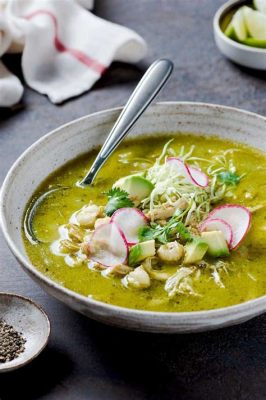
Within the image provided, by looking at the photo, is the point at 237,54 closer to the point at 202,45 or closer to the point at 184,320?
the point at 202,45

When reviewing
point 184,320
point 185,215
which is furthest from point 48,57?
point 184,320

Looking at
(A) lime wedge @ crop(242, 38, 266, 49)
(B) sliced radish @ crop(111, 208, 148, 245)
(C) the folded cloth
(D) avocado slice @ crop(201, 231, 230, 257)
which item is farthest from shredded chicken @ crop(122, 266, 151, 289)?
(A) lime wedge @ crop(242, 38, 266, 49)

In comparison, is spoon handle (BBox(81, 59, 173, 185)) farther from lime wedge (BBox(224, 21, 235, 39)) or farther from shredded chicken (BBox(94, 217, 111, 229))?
lime wedge (BBox(224, 21, 235, 39))

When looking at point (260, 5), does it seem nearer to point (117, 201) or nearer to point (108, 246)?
point (117, 201)

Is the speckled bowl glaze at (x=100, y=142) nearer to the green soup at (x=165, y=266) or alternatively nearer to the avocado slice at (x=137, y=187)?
the green soup at (x=165, y=266)

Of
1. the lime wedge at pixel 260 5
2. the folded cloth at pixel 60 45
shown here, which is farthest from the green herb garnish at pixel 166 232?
the lime wedge at pixel 260 5

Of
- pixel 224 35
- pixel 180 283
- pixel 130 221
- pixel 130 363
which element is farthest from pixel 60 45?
pixel 130 363
